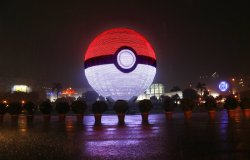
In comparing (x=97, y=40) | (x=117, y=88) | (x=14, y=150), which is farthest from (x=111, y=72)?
(x=14, y=150)

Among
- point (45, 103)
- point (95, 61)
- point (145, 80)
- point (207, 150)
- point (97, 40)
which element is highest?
point (97, 40)

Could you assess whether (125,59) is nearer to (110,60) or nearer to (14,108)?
(110,60)

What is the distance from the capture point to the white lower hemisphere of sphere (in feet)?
121

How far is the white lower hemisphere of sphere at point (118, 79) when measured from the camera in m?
36.9

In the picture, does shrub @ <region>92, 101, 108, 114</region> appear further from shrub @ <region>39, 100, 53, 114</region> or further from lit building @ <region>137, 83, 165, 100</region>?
lit building @ <region>137, 83, 165, 100</region>

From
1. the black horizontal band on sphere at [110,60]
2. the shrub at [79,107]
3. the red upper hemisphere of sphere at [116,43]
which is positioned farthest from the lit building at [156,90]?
the shrub at [79,107]

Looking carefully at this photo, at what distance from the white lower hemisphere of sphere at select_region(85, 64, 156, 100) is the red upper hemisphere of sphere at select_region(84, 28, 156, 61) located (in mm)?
1959

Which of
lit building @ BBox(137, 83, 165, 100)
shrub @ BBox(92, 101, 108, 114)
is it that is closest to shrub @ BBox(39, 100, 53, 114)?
shrub @ BBox(92, 101, 108, 114)

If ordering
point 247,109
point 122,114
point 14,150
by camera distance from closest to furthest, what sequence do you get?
point 14,150 < point 122,114 < point 247,109

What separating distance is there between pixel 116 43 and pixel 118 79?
491 cm

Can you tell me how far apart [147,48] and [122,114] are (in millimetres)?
15533

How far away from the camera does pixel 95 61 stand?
37.8 m

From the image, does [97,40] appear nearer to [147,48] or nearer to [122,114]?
[147,48]

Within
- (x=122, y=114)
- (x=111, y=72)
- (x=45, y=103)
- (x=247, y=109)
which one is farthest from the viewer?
(x=111, y=72)
